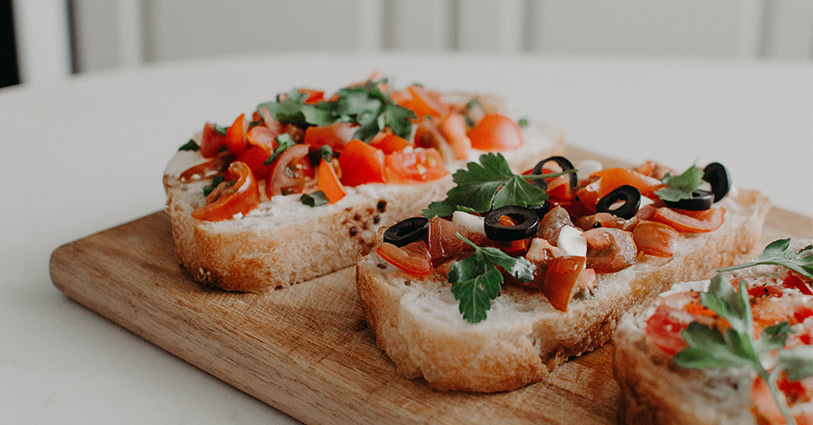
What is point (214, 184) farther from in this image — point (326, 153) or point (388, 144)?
point (388, 144)

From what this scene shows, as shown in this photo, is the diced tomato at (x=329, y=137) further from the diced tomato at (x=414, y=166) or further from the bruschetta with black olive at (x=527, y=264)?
the bruschetta with black olive at (x=527, y=264)

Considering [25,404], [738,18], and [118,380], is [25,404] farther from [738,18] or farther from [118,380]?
[738,18]

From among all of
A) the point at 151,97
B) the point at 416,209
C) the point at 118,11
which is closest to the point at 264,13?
the point at 118,11

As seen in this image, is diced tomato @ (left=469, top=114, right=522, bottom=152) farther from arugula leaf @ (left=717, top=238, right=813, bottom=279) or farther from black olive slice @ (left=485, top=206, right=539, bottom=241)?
arugula leaf @ (left=717, top=238, right=813, bottom=279)

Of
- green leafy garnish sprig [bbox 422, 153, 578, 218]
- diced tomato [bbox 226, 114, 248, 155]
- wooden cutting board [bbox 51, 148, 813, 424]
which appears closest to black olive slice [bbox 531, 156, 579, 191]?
green leafy garnish sprig [bbox 422, 153, 578, 218]

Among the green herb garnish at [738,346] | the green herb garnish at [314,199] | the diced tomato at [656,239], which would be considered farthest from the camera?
the green herb garnish at [314,199]

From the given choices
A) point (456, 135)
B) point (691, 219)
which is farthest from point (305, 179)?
point (691, 219)

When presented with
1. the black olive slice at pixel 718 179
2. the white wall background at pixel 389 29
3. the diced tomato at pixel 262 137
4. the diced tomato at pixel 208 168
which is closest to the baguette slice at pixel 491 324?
the black olive slice at pixel 718 179
